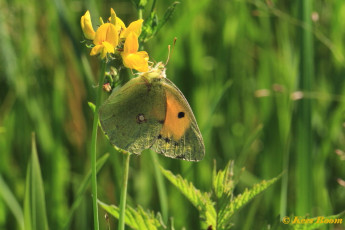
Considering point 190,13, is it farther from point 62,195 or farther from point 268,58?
point 62,195

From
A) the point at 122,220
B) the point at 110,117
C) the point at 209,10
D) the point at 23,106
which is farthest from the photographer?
the point at 209,10

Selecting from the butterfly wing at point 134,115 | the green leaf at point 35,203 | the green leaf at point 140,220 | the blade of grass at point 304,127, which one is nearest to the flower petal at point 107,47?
the butterfly wing at point 134,115

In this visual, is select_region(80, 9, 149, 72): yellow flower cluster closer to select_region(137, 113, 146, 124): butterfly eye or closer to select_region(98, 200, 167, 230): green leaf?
select_region(137, 113, 146, 124): butterfly eye

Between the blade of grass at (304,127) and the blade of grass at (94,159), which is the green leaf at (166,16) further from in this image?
the blade of grass at (304,127)

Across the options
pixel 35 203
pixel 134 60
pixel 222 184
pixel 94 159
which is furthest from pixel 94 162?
pixel 35 203

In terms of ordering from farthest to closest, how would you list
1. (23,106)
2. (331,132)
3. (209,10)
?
(209,10), (23,106), (331,132)

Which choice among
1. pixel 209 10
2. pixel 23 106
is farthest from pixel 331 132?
pixel 23 106
